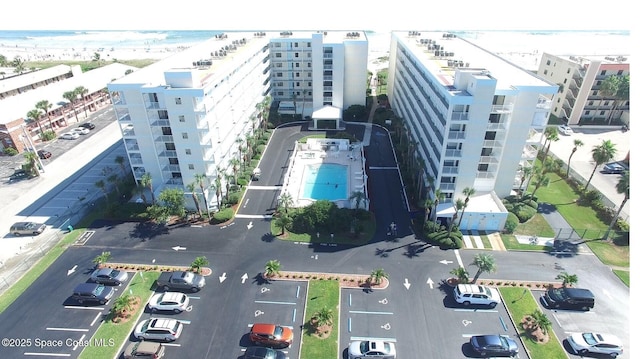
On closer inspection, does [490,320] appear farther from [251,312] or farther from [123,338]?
[123,338]

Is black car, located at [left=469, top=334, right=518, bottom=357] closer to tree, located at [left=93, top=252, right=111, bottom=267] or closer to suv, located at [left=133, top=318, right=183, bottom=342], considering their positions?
suv, located at [left=133, top=318, right=183, bottom=342]

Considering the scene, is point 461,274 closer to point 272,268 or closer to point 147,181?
point 272,268

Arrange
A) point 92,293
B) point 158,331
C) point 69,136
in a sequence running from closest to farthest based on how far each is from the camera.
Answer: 1. point 158,331
2. point 92,293
3. point 69,136

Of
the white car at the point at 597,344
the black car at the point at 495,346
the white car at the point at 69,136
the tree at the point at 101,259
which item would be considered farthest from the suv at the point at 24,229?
the white car at the point at 597,344

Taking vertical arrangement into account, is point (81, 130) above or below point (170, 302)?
above

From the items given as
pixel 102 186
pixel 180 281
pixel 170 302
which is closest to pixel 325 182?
pixel 180 281

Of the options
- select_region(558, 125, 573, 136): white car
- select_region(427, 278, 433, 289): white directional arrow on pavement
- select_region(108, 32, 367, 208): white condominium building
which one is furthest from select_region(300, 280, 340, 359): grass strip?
select_region(558, 125, 573, 136): white car

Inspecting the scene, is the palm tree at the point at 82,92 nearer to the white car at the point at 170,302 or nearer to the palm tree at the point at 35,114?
the palm tree at the point at 35,114
